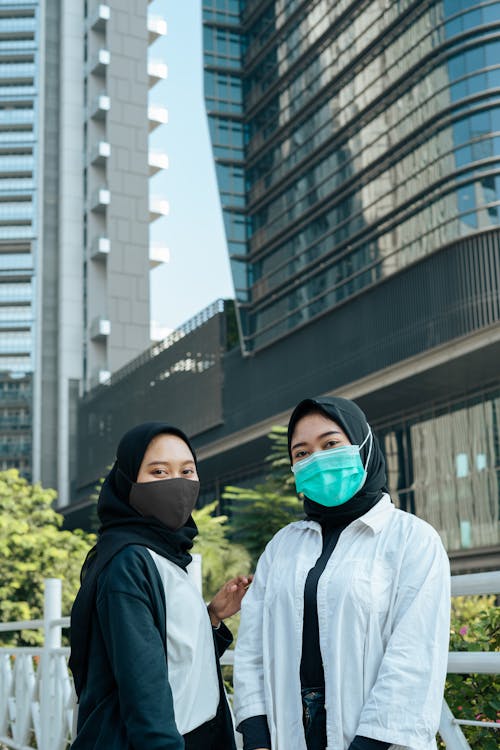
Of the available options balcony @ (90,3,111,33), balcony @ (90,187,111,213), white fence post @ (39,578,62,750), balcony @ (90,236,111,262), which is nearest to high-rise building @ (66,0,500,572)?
balcony @ (90,236,111,262)

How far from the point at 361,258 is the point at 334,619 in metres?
27.3

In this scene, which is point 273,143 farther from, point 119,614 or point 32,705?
point 119,614

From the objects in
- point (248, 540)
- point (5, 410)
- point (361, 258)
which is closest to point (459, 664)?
point (248, 540)

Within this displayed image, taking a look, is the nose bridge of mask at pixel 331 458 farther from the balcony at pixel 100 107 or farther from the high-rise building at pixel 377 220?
the balcony at pixel 100 107

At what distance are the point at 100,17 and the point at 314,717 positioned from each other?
61.3 m

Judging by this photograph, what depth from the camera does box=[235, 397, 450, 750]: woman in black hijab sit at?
2.72 metres

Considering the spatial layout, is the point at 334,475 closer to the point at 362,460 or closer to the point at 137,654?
the point at 362,460

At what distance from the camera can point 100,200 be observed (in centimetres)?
5784

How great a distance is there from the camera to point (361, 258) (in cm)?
2970

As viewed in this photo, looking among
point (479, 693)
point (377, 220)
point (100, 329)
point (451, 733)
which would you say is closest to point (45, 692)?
point (479, 693)

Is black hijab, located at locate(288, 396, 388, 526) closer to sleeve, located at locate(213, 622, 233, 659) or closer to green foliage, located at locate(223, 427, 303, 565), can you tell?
sleeve, located at locate(213, 622, 233, 659)

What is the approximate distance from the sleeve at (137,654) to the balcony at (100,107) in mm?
58679

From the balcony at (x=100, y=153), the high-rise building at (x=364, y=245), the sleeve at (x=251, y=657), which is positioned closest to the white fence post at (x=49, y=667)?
the sleeve at (x=251, y=657)

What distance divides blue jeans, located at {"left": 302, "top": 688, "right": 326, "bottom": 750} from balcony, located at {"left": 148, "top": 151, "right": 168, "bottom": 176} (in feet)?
191
